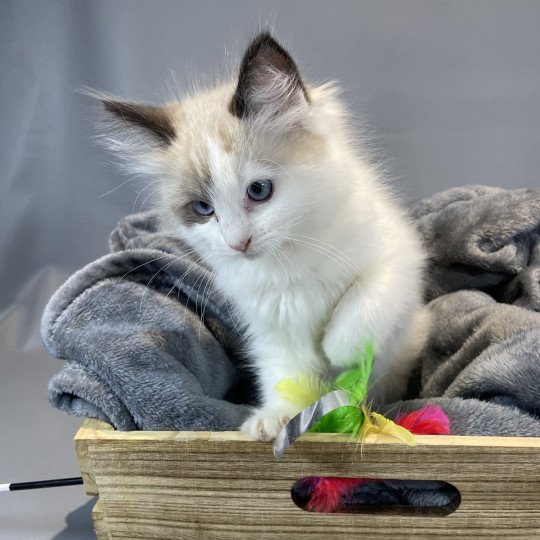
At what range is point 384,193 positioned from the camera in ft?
4.86

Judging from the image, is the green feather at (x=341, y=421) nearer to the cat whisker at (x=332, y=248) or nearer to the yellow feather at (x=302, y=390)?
the yellow feather at (x=302, y=390)

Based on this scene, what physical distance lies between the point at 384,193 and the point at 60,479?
3.23ft

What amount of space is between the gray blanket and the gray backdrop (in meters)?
0.37

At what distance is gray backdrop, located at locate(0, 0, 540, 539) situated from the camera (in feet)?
6.61

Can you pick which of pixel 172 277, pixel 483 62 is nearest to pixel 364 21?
pixel 483 62

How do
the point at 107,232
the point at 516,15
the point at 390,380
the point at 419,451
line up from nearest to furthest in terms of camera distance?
the point at 419,451
the point at 390,380
the point at 516,15
the point at 107,232

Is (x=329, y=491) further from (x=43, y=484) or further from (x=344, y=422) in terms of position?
(x=43, y=484)

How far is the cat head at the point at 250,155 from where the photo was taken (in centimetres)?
112

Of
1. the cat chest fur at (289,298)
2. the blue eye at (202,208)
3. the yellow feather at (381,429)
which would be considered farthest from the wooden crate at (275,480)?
the blue eye at (202,208)

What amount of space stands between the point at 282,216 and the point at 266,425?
13.8 inches

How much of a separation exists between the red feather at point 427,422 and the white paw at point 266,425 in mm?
201

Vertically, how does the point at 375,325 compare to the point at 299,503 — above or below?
above

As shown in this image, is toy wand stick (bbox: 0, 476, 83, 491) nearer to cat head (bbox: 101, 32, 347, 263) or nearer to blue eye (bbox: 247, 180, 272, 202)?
cat head (bbox: 101, 32, 347, 263)

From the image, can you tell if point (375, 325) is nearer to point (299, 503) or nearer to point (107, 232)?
point (299, 503)
